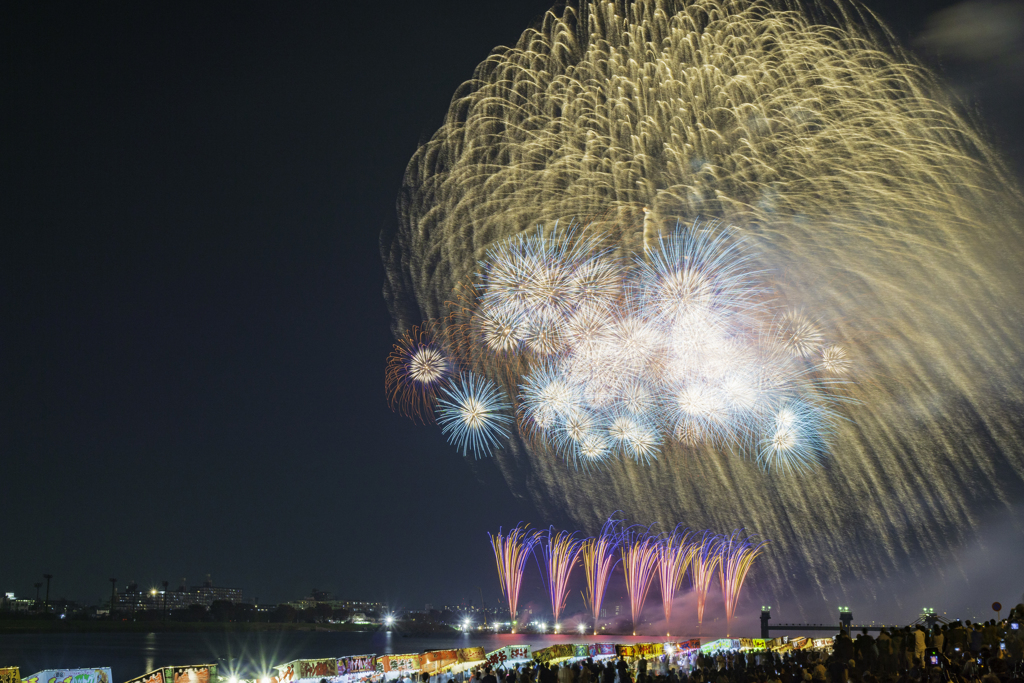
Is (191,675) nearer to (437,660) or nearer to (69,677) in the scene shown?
(69,677)

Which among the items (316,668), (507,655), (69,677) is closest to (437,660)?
(507,655)

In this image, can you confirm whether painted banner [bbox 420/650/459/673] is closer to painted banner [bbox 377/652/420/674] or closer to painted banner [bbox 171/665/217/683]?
painted banner [bbox 377/652/420/674]

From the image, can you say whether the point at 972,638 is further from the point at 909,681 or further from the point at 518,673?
the point at 518,673

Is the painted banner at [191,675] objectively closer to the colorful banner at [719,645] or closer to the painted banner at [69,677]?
the painted banner at [69,677]

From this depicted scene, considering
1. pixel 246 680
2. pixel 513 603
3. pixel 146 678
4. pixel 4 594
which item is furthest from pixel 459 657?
pixel 4 594

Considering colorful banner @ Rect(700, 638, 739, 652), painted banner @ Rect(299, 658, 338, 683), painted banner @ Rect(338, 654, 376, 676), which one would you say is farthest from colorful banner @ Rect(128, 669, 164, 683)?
colorful banner @ Rect(700, 638, 739, 652)

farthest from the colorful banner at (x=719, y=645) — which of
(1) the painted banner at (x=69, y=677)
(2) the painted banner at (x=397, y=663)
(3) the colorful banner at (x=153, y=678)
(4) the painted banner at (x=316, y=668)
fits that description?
(1) the painted banner at (x=69, y=677)

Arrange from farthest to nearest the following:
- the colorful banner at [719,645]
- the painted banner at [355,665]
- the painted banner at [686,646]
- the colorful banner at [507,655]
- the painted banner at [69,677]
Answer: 1. the colorful banner at [719,645]
2. the painted banner at [686,646]
3. the colorful banner at [507,655]
4. the painted banner at [355,665]
5. the painted banner at [69,677]
